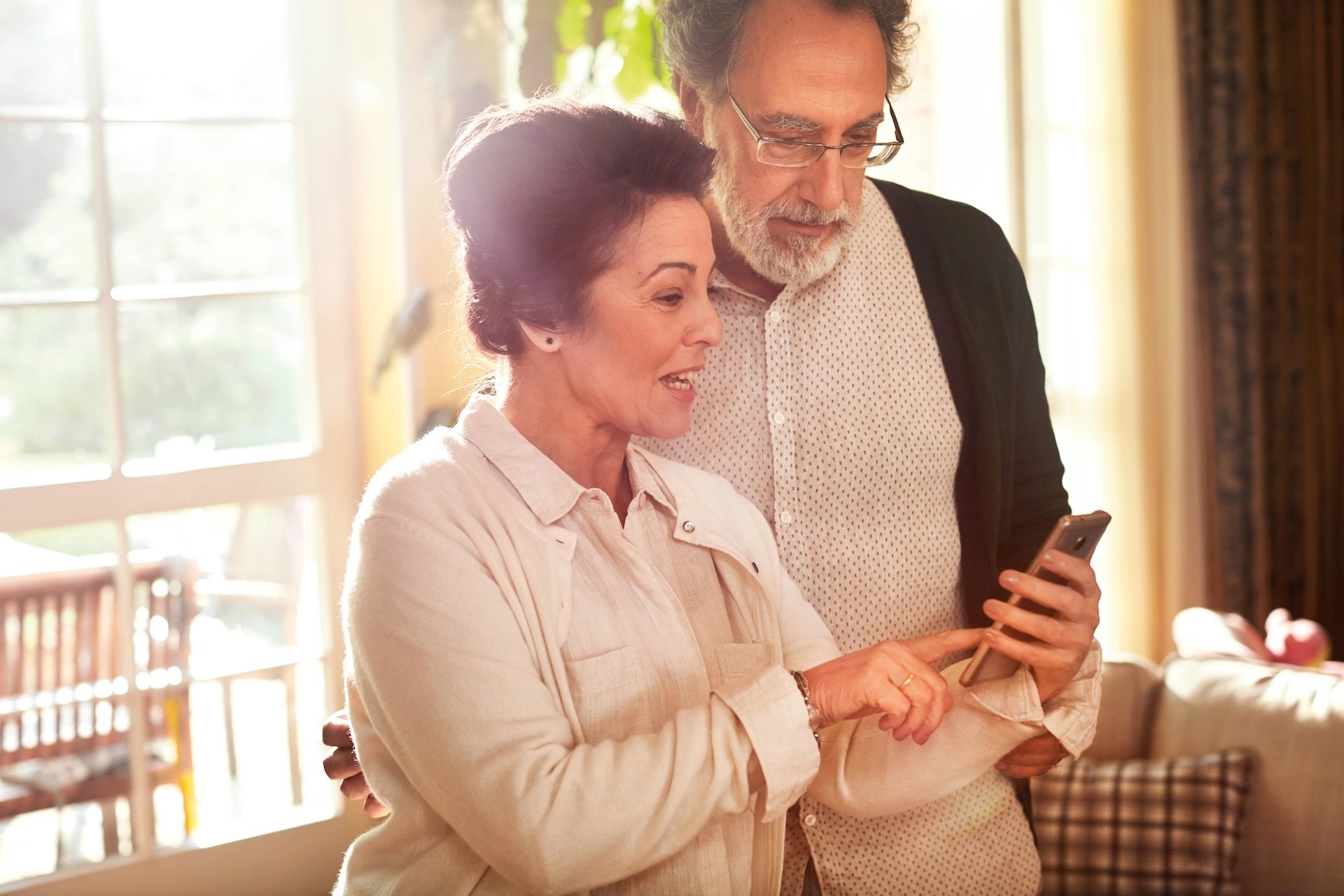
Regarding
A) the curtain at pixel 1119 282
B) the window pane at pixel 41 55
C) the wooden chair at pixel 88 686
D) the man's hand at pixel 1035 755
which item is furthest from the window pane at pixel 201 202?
the man's hand at pixel 1035 755

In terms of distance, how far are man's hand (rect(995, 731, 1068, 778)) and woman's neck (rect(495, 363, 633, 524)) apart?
1.72 feet

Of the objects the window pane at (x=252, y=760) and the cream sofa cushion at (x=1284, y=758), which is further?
the window pane at (x=252, y=760)

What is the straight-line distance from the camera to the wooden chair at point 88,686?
259 cm

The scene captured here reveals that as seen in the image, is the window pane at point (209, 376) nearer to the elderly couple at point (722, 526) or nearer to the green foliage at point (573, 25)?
the green foliage at point (573, 25)

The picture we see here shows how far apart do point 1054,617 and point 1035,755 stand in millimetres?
187

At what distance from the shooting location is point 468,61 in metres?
2.57

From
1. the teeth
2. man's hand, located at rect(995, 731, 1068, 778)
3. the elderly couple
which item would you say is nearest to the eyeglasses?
the elderly couple

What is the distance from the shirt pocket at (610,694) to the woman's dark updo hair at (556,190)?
12.5 inches

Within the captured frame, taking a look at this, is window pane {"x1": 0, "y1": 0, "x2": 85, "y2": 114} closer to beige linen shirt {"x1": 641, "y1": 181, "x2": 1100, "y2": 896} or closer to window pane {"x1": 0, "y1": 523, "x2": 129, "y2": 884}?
window pane {"x1": 0, "y1": 523, "x2": 129, "y2": 884}

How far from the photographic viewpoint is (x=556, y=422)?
115 centimetres

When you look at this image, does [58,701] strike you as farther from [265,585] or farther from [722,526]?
[722,526]

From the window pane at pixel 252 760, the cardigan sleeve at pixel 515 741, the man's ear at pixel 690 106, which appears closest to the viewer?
the cardigan sleeve at pixel 515 741

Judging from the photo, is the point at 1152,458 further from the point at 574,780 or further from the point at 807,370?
the point at 574,780

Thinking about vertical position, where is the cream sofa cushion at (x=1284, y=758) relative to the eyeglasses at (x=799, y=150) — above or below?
below
